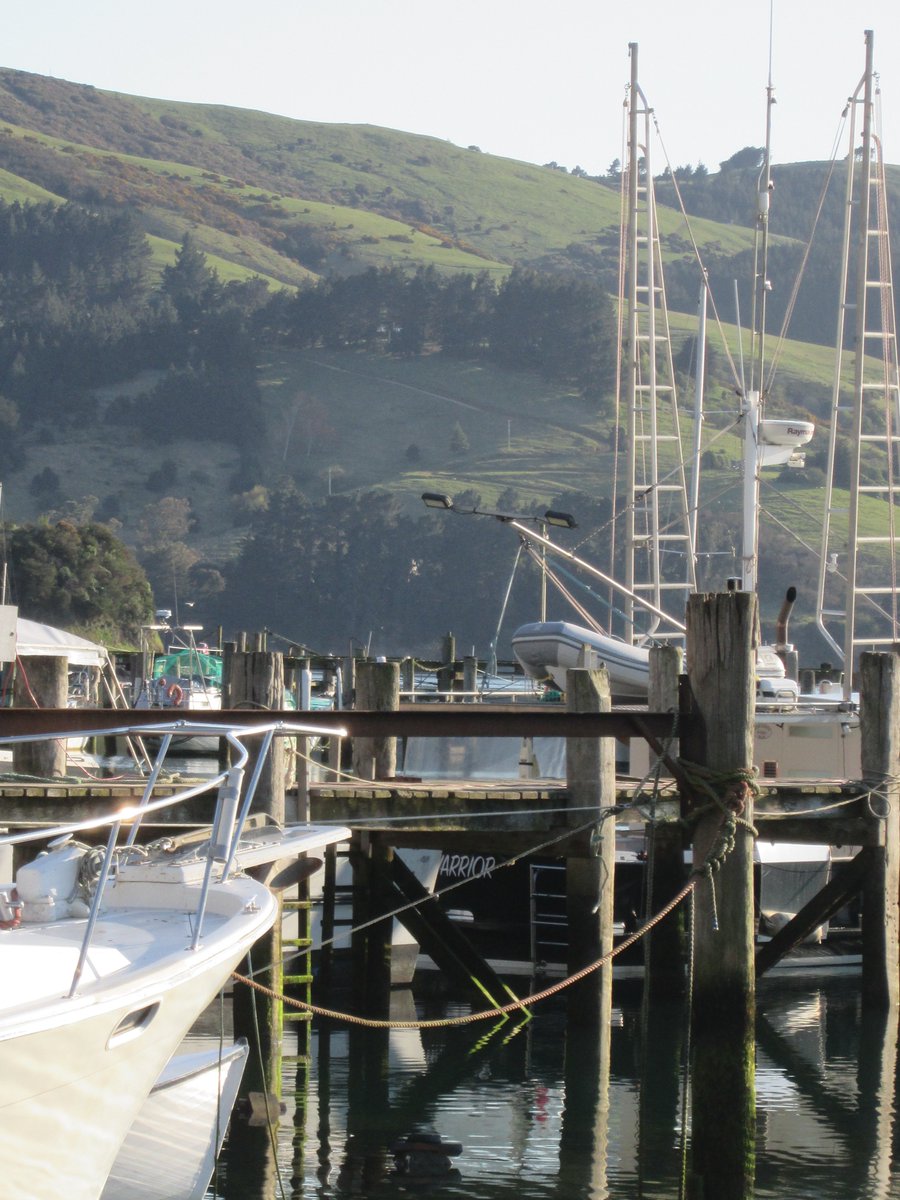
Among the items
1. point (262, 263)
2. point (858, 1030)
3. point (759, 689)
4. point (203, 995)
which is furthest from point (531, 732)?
point (262, 263)

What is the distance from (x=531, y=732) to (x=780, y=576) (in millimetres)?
123565

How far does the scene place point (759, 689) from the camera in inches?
803

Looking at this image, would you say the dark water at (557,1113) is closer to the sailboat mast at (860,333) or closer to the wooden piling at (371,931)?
the wooden piling at (371,931)

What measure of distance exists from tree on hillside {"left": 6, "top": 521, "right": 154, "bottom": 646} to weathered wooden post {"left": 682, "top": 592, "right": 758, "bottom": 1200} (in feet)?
196

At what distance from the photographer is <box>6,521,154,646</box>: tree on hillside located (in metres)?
69.9

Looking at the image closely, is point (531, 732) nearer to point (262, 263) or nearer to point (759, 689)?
point (759, 689)

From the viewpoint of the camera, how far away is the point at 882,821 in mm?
14805

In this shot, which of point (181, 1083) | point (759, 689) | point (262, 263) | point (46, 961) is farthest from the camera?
point (262, 263)

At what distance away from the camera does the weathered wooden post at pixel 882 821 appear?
14.4 m

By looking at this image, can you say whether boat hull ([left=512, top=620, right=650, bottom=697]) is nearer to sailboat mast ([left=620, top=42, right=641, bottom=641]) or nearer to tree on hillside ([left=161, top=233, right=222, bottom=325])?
sailboat mast ([left=620, top=42, right=641, bottom=641])

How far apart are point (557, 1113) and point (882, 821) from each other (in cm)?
385

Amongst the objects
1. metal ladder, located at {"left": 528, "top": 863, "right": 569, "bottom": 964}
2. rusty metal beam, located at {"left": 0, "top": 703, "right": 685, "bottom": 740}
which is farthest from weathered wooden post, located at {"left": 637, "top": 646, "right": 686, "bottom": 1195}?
rusty metal beam, located at {"left": 0, "top": 703, "right": 685, "bottom": 740}

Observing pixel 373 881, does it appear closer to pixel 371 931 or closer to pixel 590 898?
pixel 371 931

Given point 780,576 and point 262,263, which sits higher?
point 262,263
